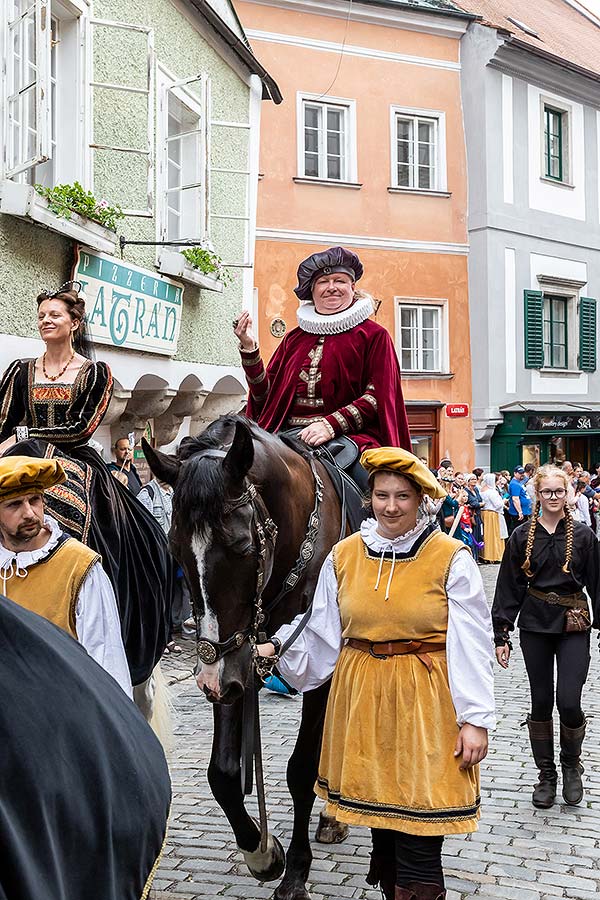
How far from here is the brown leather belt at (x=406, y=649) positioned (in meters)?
3.71

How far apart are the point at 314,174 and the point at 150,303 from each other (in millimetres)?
10568

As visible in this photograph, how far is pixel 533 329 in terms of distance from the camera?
2306 centimetres

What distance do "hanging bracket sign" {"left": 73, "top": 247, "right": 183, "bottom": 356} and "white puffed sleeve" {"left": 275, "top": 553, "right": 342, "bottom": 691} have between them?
19.3ft

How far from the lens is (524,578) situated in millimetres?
6195

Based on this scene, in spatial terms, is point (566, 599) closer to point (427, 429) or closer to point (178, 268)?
point (178, 268)

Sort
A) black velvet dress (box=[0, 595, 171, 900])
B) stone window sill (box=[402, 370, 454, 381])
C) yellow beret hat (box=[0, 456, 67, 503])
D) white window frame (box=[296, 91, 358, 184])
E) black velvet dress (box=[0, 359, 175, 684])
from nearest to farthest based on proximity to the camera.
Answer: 1. black velvet dress (box=[0, 595, 171, 900])
2. yellow beret hat (box=[0, 456, 67, 503])
3. black velvet dress (box=[0, 359, 175, 684])
4. white window frame (box=[296, 91, 358, 184])
5. stone window sill (box=[402, 370, 454, 381])

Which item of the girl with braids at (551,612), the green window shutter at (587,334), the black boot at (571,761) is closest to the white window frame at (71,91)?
the girl with braids at (551,612)

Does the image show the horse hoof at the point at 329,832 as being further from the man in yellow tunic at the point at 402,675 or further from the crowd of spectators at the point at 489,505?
the crowd of spectators at the point at 489,505

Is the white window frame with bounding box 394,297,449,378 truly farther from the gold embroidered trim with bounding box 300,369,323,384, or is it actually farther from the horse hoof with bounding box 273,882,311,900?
the horse hoof with bounding box 273,882,311,900

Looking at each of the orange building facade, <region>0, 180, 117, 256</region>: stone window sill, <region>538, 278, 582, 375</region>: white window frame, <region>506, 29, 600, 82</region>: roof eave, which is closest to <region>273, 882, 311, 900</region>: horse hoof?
<region>0, 180, 117, 256</region>: stone window sill

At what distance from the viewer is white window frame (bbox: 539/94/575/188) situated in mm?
23656

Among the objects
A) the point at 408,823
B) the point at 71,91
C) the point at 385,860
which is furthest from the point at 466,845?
the point at 71,91

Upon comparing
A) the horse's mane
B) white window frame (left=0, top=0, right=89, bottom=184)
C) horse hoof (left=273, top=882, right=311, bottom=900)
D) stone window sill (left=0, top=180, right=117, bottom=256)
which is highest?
white window frame (left=0, top=0, right=89, bottom=184)

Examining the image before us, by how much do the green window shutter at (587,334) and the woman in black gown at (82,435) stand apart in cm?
2094
